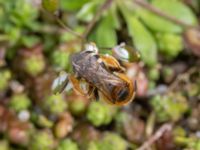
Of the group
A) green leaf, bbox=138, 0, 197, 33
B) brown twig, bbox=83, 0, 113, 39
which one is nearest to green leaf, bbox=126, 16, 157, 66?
green leaf, bbox=138, 0, 197, 33

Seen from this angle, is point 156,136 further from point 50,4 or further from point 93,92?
point 50,4

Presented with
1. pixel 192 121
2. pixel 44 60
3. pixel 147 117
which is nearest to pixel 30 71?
pixel 44 60

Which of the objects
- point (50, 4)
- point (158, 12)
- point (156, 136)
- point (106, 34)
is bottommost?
point (156, 136)

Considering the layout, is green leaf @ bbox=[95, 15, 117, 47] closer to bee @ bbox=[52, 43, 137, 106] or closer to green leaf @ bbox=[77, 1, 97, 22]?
green leaf @ bbox=[77, 1, 97, 22]

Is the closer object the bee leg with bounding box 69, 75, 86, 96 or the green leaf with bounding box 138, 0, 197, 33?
the bee leg with bounding box 69, 75, 86, 96

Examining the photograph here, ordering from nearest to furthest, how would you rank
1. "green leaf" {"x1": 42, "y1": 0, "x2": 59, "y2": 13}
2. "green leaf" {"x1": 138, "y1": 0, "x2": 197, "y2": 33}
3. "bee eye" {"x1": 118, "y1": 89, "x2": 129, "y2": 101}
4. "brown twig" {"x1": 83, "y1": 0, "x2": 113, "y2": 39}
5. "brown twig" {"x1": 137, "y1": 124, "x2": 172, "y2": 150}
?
"bee eye" {"x1": 118, "y1": 89, "x2": 129, "y2": 101}, "green leaf" {"x1": 42, "y1": 0, "x2": 59, "y2": 13}, "brown twig" {"x1": 137, "y1": 124, "x2": 172, "y2": 150}, "brown twig" {"x1": 83, "y1": 0, "x2": 113, "y2": 39}, "green leaf" {"x1": 138, "y1": 0, "x2": 197, "y2": 33}

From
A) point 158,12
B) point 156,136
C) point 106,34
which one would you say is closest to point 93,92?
point 156,136
